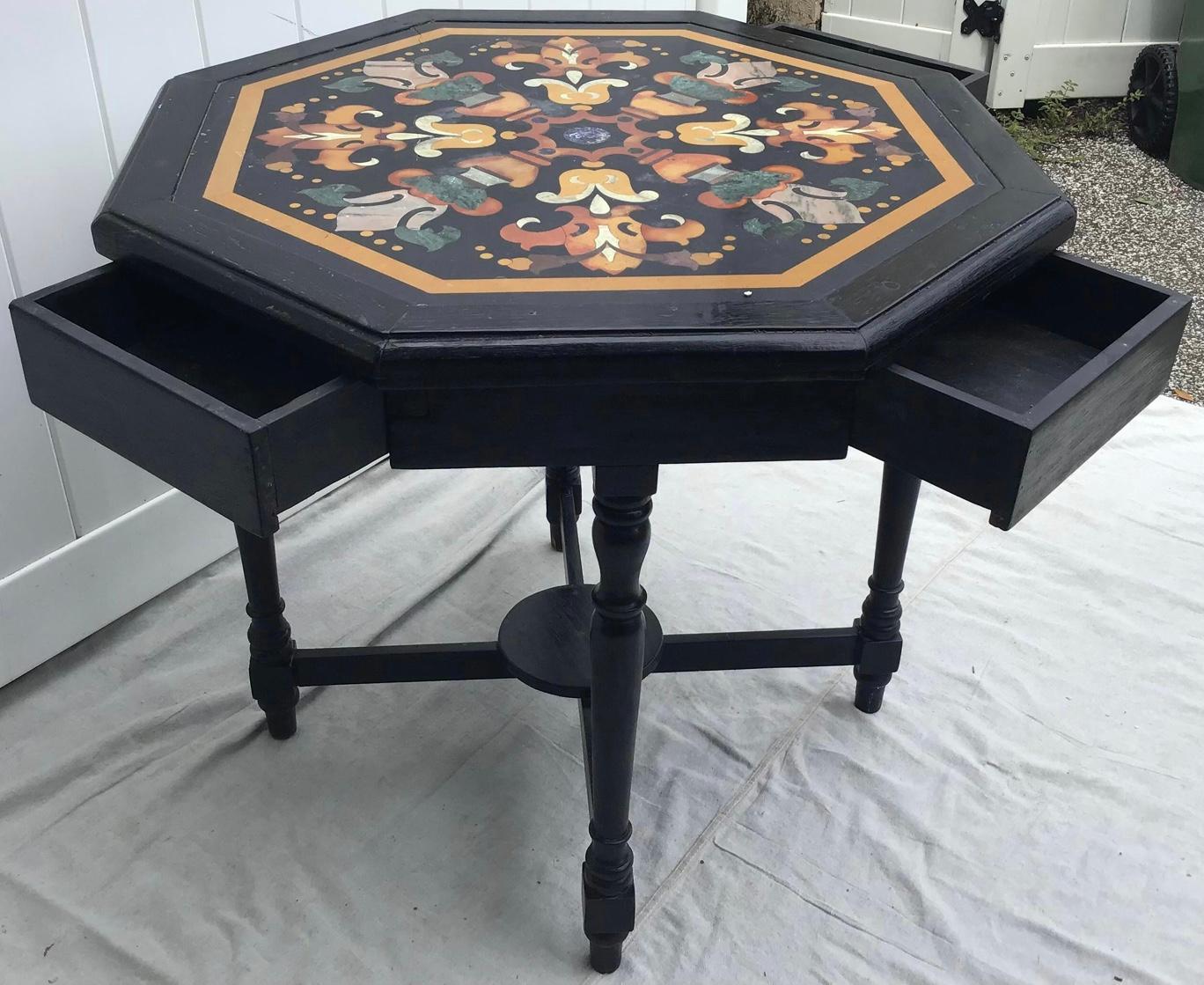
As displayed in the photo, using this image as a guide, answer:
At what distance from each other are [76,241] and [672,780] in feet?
3.16

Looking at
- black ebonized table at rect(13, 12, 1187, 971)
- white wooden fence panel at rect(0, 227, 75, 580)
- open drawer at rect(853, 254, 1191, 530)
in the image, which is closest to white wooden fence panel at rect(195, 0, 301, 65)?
black ebonized table at rect(13, 12, 1187, 971)

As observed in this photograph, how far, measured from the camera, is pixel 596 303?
862mm

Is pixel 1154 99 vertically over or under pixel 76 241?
under

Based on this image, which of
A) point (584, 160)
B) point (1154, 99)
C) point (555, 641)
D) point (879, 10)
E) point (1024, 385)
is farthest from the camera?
point (879, 10)

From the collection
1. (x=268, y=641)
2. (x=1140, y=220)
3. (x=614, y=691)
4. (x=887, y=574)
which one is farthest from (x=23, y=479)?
(x=1140, y=220)

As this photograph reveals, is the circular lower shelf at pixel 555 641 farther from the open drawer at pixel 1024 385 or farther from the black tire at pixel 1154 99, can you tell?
the black tire at pixel 1154 99

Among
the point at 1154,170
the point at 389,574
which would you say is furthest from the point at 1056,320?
the point at 1154,170

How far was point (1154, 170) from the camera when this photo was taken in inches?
121

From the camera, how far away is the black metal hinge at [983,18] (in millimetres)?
3158

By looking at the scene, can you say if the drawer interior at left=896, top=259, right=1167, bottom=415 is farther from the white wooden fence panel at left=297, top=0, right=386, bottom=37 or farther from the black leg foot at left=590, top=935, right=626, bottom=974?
the white wooden fence panel at left=297, top=0, right=386, bottom=37

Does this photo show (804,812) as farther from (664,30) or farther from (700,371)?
(664,30)

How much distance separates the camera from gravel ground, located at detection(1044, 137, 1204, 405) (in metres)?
2.52

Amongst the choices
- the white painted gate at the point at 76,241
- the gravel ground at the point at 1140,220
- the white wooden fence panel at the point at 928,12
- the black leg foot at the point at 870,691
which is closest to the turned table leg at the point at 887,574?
the black leg foot at the point at 870,691

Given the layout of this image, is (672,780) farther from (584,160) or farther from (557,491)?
(584,160)
